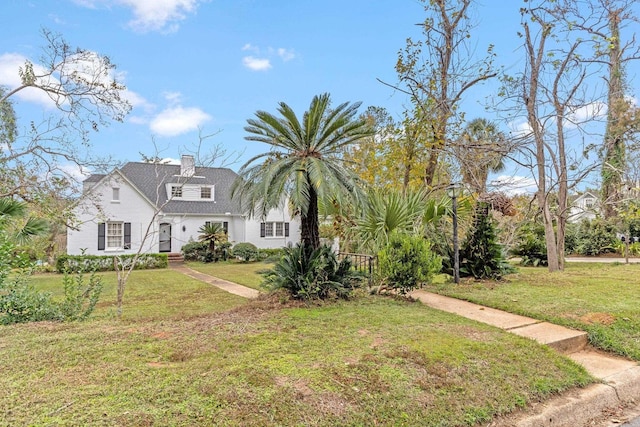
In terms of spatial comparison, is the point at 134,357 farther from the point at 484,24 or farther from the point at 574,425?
the point at 484,24

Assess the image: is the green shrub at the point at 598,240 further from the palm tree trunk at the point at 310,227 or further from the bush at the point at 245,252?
the palm tree trunk at the point at 310,227

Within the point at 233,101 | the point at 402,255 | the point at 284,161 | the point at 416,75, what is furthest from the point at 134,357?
the point at 416,75

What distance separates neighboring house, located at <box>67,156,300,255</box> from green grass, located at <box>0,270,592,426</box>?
15.3 meters

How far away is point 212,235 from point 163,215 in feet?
10.8

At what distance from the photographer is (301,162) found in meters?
6.31

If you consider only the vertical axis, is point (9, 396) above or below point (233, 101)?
below

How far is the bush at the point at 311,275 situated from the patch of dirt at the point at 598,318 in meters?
3.40

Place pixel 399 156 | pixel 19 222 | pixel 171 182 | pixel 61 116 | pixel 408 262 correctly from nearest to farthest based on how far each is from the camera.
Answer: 1. pixel 408 262
2. pixel 19 222
3. pixel 61 116
4. pixel 399 156
5. pixel 171 182

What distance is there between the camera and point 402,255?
6.62 meters

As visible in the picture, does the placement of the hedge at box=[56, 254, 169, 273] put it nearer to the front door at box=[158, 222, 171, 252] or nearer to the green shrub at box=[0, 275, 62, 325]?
the front door at box=[158, 222, 171, 252]

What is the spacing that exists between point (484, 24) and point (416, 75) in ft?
7.61

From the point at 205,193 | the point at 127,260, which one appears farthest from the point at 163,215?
the point at 205,193

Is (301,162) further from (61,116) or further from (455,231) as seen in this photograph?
(61,116)

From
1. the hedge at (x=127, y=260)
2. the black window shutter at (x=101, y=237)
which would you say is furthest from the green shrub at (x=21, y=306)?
the black window shutter at (x=101, y=237)
